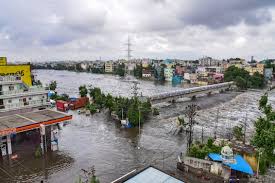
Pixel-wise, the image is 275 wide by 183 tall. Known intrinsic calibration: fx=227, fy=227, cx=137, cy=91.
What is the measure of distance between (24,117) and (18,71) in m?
8.29

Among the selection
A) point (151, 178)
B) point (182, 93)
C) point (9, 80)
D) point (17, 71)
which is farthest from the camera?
point (182, 93)

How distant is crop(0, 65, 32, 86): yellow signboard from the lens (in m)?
27.5

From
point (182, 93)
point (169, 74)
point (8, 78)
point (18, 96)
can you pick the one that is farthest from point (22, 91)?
point (169, 74)

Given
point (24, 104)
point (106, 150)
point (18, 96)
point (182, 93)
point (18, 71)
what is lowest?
point (106, 150)

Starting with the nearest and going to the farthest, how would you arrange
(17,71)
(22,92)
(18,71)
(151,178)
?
(151,178) → (22,92) → (17,71) → (18,71)

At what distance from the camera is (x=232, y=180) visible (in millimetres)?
17031

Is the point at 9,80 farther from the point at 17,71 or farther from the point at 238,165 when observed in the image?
the point at 238,165

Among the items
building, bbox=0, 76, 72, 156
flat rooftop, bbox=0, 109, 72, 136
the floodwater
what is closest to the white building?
building, bbox=0, 76, 72, 156

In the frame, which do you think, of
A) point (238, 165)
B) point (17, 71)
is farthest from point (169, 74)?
point (238, 165)

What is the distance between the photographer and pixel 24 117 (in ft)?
76.9

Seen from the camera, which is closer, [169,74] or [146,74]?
[169,74]

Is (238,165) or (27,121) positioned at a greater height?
(27,121)

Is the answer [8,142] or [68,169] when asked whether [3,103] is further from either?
[68,169]

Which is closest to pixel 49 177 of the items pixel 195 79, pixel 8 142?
pixel 8 142
